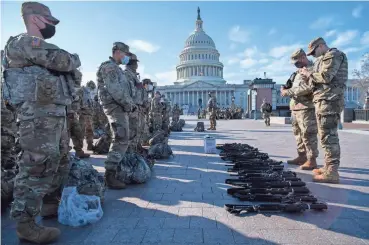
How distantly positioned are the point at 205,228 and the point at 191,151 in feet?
19.1

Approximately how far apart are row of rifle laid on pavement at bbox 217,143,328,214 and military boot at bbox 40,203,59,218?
2.06 m

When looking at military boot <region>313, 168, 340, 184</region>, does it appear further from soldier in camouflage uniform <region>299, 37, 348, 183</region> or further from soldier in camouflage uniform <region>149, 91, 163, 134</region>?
soldier in camouflage uniform <region>149, 91, 163, 134</region>

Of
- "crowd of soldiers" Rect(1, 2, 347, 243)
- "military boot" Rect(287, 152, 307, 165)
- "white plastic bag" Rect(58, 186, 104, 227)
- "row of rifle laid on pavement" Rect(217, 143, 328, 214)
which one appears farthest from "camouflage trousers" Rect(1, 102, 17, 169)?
"military boot" Rect(287, 152, 307, 165)

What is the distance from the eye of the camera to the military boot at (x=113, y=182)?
14.9 ft

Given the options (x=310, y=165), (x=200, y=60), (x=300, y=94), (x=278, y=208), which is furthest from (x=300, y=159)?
(x=200, y=60)

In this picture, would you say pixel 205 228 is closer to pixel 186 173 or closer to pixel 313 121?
pixel 186 173

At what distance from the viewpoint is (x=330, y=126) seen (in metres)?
4.65

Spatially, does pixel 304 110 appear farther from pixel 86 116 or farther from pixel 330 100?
pixel 86 116

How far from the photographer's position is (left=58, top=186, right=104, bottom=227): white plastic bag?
3111mm

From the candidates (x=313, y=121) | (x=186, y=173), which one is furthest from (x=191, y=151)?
(x=313, y=121)

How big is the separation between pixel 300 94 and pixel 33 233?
5.00 m

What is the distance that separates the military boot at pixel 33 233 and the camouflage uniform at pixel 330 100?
4.09m

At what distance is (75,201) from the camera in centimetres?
322

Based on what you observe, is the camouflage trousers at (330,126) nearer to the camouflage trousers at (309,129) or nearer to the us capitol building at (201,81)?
the camouflage trousers at (309,129)
